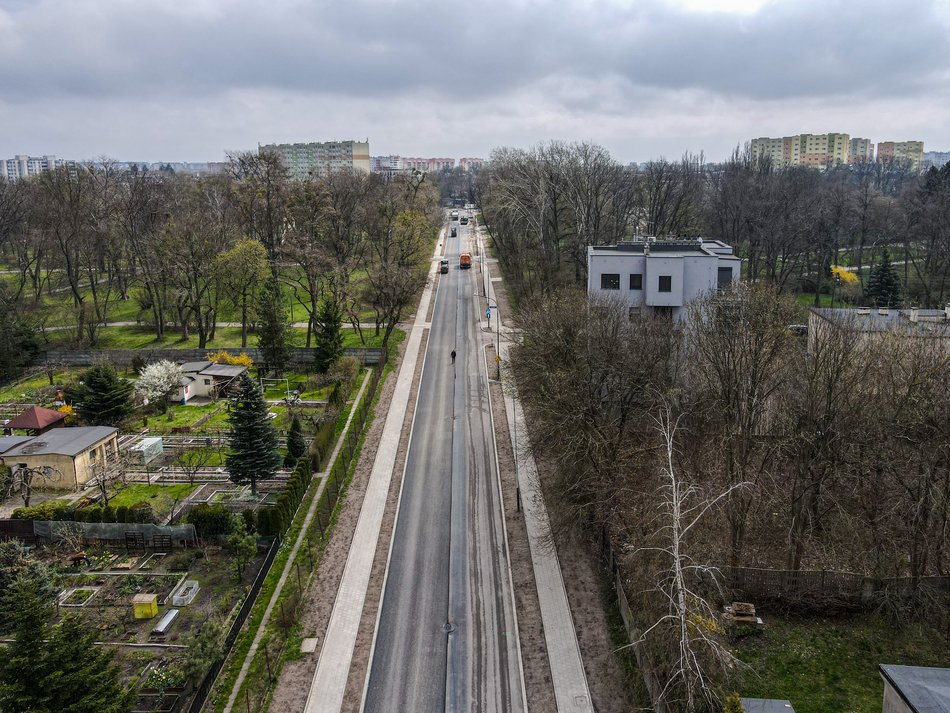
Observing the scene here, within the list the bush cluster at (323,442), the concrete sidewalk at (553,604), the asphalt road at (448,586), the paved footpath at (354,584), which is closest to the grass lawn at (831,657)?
the concrete sidewalk at (553,604)

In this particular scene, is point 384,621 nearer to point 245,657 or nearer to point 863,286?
point 245,657

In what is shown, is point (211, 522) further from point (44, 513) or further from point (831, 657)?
point (831, 657)

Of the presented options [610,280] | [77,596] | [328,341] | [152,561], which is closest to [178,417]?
[328,341]

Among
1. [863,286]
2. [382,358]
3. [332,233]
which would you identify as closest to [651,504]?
[382,358]

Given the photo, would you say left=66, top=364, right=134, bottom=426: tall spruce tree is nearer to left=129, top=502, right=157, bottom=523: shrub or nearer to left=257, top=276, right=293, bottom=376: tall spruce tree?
left=257, top=276, right=293, bottom=376: tall spruce tree

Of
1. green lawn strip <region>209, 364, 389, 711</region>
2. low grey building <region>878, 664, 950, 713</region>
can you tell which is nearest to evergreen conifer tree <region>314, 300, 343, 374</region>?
green lawn strip <region>209, 364, 389, 711</region>
